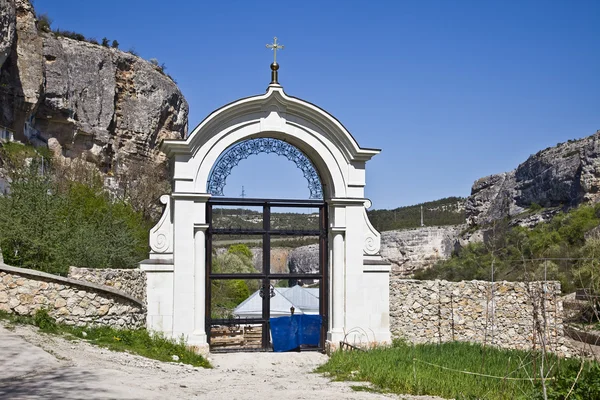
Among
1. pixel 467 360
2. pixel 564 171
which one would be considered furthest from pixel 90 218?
pixel 564 171

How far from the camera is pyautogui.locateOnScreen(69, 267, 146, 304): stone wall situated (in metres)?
13.5

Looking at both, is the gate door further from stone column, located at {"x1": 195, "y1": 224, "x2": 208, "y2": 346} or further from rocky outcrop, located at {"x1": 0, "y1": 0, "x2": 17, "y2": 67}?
rocky outcrop, located at {"x1": 0, "y1": 0, "x2": 17, "y2": 67}

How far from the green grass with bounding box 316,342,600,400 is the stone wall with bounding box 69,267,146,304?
4283mm

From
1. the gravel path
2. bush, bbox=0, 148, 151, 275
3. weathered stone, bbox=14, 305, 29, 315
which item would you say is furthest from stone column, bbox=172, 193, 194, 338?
bush, bbox=0, 148, 151, 275

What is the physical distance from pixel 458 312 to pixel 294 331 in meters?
3.97

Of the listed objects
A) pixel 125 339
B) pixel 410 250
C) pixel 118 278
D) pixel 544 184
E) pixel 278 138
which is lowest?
pixel 125 339

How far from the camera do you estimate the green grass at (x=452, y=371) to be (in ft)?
27.2

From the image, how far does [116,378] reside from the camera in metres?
8.90

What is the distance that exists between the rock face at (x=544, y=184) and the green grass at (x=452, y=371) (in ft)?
129

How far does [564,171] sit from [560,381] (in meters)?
54.2

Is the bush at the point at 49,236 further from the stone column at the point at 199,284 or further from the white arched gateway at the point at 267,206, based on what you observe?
the stone column at the point at 199,284

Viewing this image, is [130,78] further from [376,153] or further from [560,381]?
[560,381]

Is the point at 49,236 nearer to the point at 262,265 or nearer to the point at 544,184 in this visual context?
the point at 262,265

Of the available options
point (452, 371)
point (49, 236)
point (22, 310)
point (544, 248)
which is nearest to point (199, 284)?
point (22, 310)
